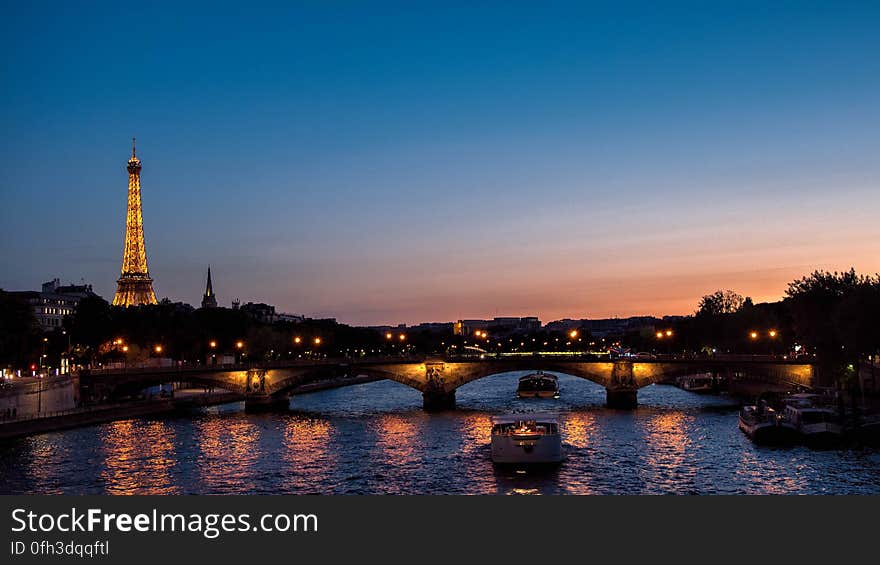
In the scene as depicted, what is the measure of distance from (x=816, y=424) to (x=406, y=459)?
24.7m

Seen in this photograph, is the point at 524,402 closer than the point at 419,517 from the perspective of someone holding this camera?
No

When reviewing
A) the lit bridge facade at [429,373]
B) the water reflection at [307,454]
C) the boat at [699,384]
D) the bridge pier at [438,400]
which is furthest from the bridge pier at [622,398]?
the water reflection at [307,454]

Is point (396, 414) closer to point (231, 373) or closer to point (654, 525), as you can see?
point (231, 373)

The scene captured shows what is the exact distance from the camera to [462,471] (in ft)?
155

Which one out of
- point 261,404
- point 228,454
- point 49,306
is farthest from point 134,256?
point 228,454

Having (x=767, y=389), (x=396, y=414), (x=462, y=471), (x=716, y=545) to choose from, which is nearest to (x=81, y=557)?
(x=716, y=545)

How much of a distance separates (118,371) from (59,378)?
578 cm

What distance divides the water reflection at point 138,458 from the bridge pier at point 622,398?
139 feet

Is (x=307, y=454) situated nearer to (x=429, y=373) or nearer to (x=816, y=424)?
(x=816, y=424)

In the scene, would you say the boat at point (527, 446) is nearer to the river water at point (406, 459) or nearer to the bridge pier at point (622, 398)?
the river water at point (406, 459)

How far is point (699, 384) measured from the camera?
4505 inches

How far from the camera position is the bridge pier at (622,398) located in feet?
286

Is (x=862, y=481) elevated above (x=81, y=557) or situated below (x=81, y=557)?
below

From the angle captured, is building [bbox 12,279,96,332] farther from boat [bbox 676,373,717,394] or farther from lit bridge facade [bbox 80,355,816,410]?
boat [bbox 676,373,717,394]
